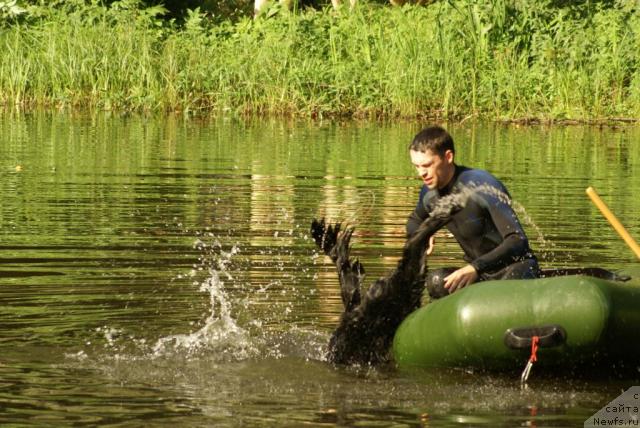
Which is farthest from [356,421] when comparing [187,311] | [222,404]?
[187,311]

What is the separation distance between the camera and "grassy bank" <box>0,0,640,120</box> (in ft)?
76.8

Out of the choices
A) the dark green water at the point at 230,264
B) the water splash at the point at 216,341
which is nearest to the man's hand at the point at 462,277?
the dark green water at the point at 230,264

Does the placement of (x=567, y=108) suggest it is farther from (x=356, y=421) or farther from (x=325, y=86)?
(x=356, y=421)

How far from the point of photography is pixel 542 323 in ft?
23.5

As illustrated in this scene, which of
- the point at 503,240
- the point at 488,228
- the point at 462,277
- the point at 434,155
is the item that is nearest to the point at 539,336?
the point at 462,277

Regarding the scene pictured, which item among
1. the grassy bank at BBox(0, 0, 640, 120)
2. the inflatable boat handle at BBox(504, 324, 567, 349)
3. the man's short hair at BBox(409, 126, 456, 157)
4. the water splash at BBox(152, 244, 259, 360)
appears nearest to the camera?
the inflatable boat handle at BBox(504, 324, 567, 349)

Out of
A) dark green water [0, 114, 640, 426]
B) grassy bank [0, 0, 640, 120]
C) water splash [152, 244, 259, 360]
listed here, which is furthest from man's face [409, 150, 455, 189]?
grassy bank [0, 0, 640, 120]

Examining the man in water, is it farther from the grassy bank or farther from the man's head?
the grassy bank

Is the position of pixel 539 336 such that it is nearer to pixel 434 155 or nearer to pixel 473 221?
pixel 473 221

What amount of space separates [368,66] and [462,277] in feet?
54.4

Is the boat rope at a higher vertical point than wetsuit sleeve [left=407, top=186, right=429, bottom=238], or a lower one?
lower

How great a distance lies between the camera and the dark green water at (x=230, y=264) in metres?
7.13

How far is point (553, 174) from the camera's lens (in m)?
16.3

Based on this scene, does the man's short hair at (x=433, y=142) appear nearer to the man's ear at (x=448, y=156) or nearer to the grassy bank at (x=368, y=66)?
the man's ear at (x=448, y=156)
